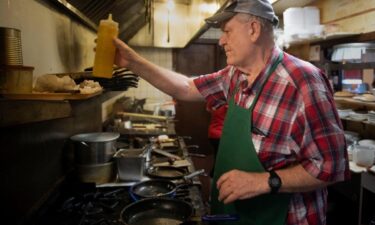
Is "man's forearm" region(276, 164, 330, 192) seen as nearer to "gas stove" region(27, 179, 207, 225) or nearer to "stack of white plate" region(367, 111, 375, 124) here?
"gas stove" region(27, 179, 207, 225)

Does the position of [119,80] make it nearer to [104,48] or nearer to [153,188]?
[104,48]

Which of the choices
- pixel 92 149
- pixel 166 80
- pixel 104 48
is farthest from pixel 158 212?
pixel 104 48

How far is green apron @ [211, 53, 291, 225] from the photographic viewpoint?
Answer: 1386 millimetres

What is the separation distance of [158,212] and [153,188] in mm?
351

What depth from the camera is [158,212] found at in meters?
1.61

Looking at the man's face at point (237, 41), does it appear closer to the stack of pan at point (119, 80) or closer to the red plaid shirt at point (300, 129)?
the red plaid shirt at point (300, 129)

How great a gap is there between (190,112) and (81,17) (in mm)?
4361

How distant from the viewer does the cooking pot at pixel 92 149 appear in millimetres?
1969

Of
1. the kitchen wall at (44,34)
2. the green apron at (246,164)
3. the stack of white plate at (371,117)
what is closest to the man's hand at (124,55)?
the kitchen wall at (44,34)

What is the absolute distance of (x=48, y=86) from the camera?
4.04 feet

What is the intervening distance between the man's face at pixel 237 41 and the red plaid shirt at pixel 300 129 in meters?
0.13

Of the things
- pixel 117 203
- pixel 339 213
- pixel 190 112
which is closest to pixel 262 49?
pixel 117 203

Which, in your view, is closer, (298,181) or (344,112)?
(298,181)

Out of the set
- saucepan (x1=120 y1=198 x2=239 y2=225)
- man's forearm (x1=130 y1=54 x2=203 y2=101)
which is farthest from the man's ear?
saucepan (x1=120 y1=198 x2=239 y2=225)
